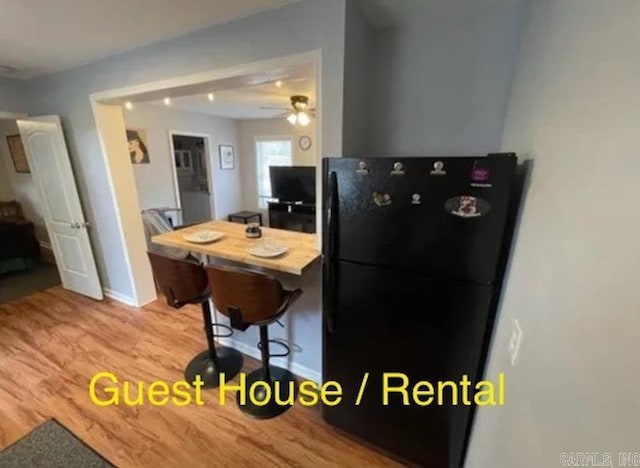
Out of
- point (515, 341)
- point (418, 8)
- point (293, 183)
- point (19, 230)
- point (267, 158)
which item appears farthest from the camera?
point (267, 158)

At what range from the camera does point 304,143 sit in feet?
18.8

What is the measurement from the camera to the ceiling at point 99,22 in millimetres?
1518

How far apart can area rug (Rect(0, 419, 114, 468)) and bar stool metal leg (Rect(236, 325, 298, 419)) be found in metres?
0.79

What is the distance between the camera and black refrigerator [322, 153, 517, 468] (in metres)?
1.14

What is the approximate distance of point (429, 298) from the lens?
1.28m

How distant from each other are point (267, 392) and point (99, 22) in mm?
2568

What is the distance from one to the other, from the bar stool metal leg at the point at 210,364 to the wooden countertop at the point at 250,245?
417 millimetres

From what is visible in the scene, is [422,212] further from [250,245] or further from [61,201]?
[61,201]

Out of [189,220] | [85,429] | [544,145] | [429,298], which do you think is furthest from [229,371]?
[189,220]

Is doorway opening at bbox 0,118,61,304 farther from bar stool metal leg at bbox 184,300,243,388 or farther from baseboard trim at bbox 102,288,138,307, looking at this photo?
bar stool metal leg at bbox 184,300,243,388

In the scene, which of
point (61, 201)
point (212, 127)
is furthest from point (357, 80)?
point (212, 127)

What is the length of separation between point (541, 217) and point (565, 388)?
0.51 meters

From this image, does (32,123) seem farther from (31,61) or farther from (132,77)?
(132,77)

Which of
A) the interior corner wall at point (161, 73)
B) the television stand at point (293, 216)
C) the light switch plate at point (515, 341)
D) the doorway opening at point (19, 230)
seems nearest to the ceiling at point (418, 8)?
the interior corner wall at point (161, 73)
